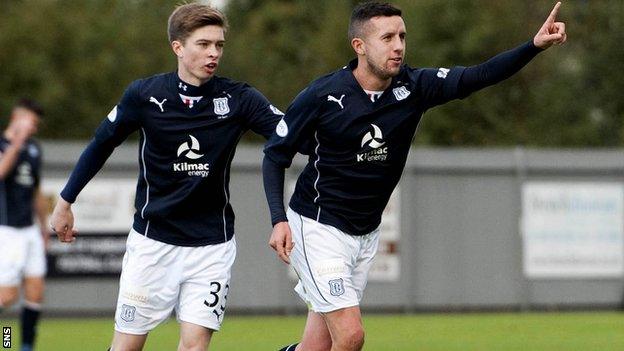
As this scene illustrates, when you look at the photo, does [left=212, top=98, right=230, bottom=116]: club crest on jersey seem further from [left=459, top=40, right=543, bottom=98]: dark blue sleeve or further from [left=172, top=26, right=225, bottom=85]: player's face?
[left=459, top=40, right=543, bottom=98]: dark blue sleeve

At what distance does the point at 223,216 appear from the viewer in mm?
8531

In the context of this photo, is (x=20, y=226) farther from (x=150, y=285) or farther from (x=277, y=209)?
(x=277, y=209)

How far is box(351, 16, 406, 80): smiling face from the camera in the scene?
8.35 meters

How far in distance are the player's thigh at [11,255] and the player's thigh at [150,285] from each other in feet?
17.9

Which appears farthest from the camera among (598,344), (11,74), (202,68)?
(11,74)

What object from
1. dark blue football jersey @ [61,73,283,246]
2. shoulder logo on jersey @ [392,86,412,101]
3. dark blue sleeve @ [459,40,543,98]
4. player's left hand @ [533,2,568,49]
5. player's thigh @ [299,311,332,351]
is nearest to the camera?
player's left hand @ [533,2,568,49]

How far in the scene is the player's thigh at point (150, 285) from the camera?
8.41 m

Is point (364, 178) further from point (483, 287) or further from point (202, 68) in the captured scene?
point (483, 287)

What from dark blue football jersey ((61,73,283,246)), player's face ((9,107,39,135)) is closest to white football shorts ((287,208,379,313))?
dark blue football jersey ((61,73,283,246))

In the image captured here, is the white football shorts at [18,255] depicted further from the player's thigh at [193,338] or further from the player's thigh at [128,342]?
the player's thigh at [193,338]

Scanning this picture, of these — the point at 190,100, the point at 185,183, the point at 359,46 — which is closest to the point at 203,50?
the point at 190,100

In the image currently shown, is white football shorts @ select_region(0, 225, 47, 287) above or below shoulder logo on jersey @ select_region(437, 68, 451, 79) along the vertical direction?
below

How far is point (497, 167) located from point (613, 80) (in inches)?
486

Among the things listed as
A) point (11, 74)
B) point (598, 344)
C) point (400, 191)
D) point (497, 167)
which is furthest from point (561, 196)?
point (11, 74)
